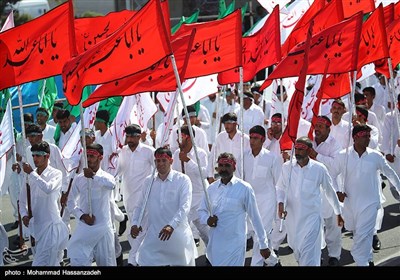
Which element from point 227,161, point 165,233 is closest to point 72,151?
point 165,233

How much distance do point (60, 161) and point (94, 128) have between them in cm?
147

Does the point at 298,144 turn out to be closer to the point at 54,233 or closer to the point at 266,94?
the point at 54,233

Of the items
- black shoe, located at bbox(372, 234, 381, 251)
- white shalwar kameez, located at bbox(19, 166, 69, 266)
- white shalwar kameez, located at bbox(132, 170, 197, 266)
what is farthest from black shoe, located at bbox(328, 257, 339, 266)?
white shalwar kameez, located at bbox(19, 166, 69, 266)

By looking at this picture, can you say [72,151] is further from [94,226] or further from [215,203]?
[215,203]

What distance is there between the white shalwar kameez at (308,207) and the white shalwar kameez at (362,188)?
25.5 inches

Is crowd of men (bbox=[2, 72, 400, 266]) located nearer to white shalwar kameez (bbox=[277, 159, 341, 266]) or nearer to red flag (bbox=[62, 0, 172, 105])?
white shalwar kameez (bbox=[277, 159, 341, 266])

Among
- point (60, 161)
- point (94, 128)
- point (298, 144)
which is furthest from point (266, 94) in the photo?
point (298, 144)

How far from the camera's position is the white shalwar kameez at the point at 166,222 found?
31.7ft

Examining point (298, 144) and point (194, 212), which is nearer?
point (298, 144)

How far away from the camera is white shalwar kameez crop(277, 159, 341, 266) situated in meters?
9.94

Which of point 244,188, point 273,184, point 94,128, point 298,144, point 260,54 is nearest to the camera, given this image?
point 244,188

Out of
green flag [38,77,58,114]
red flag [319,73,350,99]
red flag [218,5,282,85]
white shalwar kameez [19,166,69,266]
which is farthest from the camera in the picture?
green flag [38,77,58,114]

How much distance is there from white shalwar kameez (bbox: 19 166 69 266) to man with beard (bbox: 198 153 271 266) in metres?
1.81

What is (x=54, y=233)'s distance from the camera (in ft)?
33.7
